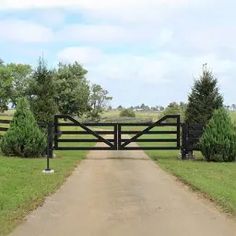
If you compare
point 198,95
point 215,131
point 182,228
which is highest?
point 198,95

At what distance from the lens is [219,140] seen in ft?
74.6

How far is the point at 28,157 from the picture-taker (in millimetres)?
22703

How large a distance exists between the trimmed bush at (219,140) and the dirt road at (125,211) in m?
6.54

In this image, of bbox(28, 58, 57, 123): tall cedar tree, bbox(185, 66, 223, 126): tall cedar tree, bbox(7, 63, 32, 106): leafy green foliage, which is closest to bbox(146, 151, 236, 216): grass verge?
bbox(185, 66, 223, 126): tall cedar tree

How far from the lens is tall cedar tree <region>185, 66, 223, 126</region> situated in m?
26.3

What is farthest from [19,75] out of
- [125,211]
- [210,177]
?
[125,211]

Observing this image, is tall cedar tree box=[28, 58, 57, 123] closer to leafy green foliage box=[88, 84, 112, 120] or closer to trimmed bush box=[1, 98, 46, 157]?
trimmed bush box=[1, 98, 46, 157]

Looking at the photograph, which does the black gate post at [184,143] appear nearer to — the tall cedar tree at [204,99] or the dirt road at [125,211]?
the tall cedar tree at [204,99]

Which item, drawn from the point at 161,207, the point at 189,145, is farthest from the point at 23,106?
the point at 161,207

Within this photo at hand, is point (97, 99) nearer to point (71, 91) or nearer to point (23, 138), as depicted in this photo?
point (71, 91)

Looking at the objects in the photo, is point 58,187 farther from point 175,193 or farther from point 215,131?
point 215,131

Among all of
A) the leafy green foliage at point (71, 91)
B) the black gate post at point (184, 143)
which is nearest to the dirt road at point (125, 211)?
the black gate post at point (184, 143)

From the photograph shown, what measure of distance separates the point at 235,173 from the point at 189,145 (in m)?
5.67

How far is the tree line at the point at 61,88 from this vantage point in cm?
2617
